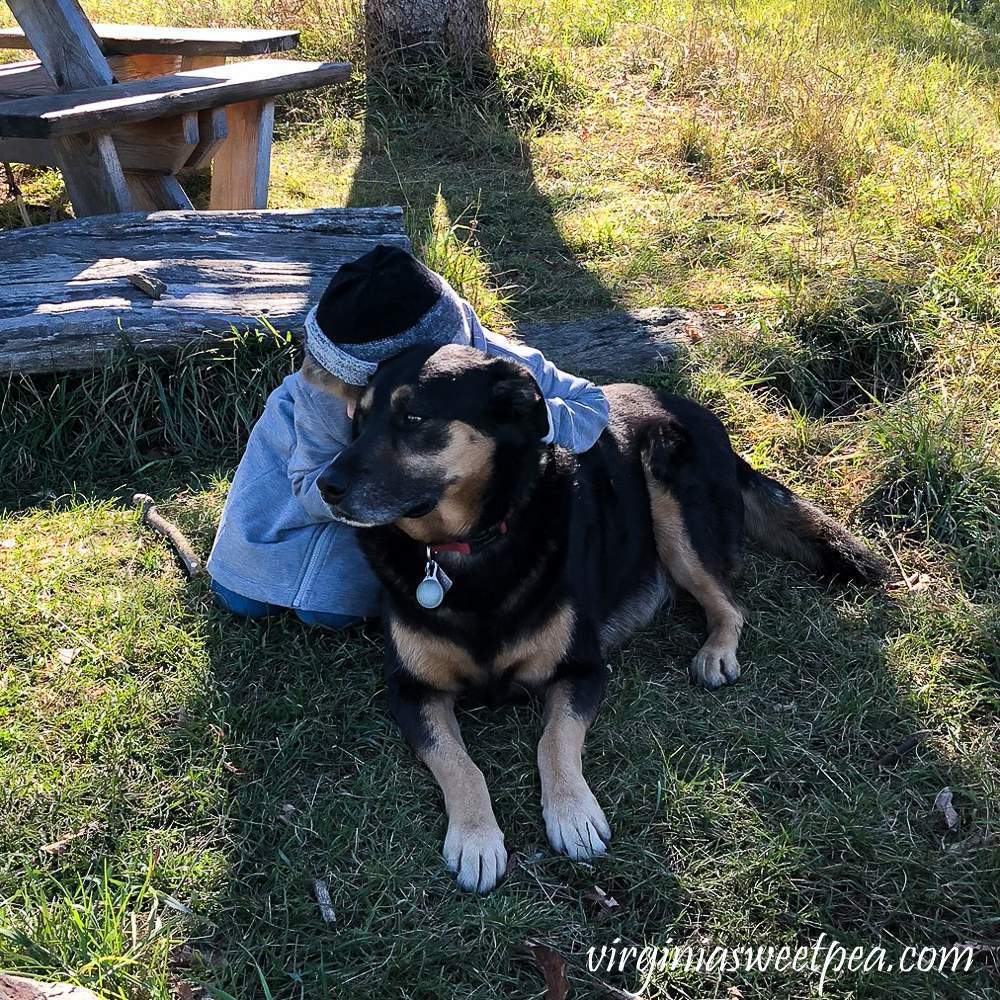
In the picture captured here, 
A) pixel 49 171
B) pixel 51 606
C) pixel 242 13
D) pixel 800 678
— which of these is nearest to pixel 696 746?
pixel 800 678

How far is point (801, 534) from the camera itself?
3887mm

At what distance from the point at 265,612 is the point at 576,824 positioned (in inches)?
58.0

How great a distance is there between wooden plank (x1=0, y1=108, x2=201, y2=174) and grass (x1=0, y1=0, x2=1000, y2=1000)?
0.75 metres

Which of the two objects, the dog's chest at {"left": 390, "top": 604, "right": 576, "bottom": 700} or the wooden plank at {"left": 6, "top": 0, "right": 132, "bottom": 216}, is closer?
the dog's chest at {"left": 390, "top": 604, "right": 576, "bottom": 700}

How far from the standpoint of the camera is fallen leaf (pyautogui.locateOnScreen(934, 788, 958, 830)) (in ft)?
9.47

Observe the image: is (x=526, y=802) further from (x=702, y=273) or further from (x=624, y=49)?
(x=624, y=49)

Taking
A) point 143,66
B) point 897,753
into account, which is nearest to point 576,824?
point 897,753

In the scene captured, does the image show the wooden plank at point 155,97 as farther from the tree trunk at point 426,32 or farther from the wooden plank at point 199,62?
the tree trunk at point 426,32

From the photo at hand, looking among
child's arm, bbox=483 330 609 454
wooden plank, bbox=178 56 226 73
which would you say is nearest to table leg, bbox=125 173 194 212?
wooden plank, bbox=178 56 226 73

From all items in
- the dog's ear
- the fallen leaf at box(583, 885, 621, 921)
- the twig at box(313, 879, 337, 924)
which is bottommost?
the twig at box(313, 879, 337, 924)

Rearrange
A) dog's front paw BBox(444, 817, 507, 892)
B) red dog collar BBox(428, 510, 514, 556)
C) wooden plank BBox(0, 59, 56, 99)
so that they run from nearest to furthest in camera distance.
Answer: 1. dog's front paw BBox(444, 817, 507, 892)
2. red dog collar BBox(428, 510, 514, 556)
3. wooden plank BBox(0, 59, 56, 99)

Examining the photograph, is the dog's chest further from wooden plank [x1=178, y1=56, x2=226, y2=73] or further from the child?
wooden plank [x1=178, y1=56, x2=226, y2=73]

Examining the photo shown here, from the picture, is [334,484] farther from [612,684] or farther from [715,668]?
[715,668]

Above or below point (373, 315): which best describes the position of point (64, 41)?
below
